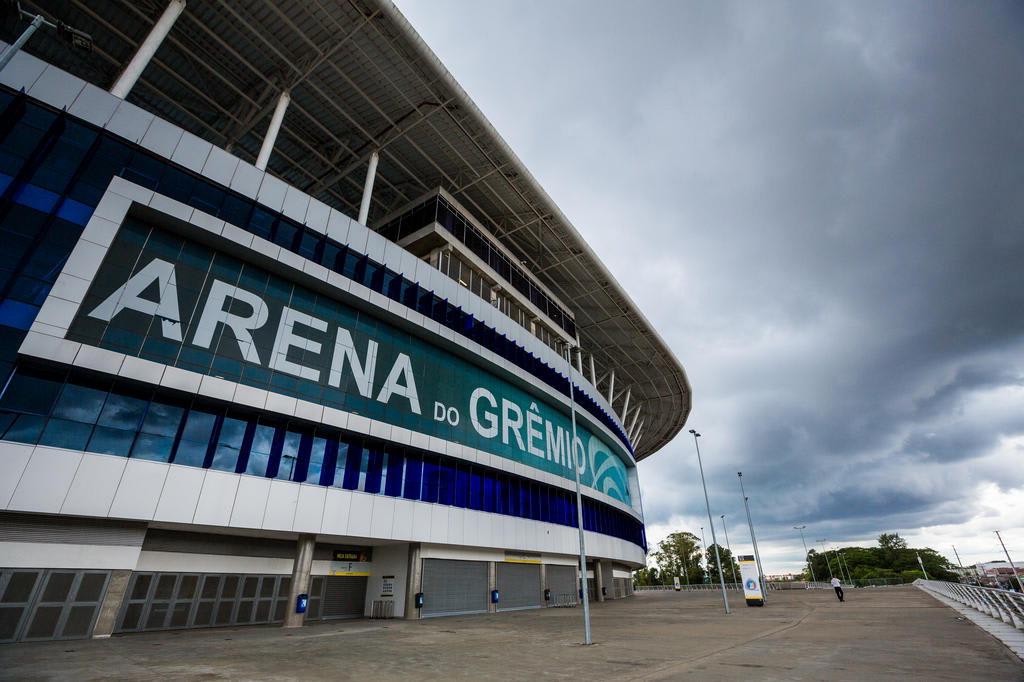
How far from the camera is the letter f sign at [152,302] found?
1845 cm

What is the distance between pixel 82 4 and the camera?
2577cm

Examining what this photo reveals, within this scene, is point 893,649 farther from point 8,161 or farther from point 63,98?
point 63,98

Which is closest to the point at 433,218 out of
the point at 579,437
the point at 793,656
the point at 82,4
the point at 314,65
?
the point at 314,65

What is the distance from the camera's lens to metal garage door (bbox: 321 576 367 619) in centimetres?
2586

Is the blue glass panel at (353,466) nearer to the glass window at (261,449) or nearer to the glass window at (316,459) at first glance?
the glass window at (316,459)

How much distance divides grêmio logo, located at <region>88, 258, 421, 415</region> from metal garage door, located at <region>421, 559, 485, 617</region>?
10.3m

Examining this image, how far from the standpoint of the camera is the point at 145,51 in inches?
908

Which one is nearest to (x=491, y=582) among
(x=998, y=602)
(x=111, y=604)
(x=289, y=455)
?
(x=289, y=455)

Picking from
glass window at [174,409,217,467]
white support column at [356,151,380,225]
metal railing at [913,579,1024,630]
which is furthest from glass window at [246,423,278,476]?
metal railing at [913,579,1024,630]

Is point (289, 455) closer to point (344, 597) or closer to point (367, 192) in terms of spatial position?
point (344, 597)

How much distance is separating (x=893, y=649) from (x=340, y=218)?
3093 centimetres

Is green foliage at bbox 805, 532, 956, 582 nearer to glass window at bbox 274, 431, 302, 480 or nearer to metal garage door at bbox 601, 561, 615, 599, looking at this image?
metal garage door at bbox 601, 561, 615, 599

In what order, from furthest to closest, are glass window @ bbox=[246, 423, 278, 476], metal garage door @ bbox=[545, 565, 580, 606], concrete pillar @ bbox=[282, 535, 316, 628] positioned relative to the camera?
metal garage door @ bbox=[545, 565, 580, 606] < concrete pillar @ bbox=[282, 535, 316, 628] < glass window @ bbox=[246, 423, 278, 476]

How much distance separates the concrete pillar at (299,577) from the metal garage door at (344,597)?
329 cm
